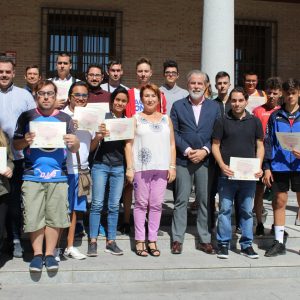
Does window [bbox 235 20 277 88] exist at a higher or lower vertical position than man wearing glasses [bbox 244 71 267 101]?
higher

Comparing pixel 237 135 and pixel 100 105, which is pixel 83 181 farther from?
pixel 237 135

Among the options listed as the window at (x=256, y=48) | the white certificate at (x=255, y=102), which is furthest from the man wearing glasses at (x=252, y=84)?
the window at (x=256, y=48)

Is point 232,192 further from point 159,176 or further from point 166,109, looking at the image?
point 166,109

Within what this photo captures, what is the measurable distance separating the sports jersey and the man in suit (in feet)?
4.63

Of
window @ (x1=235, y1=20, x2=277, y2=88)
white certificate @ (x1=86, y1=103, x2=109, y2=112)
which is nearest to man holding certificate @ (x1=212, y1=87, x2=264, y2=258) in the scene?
white certificate @ (x1=86, y1=103, x2=109, y2=112)

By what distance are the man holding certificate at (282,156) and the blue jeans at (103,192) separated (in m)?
1.75

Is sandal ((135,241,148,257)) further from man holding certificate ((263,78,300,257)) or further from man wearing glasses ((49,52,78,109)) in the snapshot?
man wearing glasses ((49,52,78,109))

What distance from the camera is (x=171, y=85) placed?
6.46 m

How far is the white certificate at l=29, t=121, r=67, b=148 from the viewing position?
475cm

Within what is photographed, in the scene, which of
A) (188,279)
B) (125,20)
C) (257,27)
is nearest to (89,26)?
(125,20)

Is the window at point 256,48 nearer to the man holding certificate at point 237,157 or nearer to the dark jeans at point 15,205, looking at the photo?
the man holding certificate at point 237,157

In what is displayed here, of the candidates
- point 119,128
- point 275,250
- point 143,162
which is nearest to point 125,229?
point 143,162

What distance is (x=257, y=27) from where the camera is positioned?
47.2 ft

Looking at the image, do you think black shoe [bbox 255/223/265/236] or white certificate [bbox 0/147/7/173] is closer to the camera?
white certificate [bbox 0/147/7/173]
